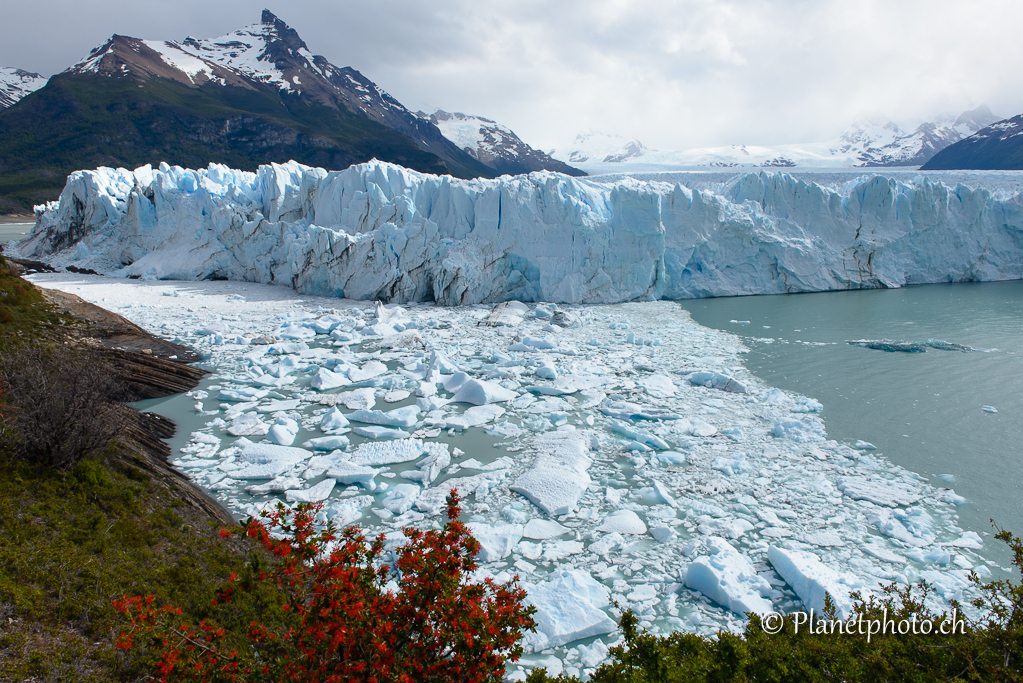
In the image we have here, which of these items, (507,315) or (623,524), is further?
(507,315)

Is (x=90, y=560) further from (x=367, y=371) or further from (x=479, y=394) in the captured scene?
(x=367, y=371)

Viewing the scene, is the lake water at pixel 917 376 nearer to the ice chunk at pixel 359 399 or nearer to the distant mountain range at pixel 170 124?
the ice chunk at pixel 359 399

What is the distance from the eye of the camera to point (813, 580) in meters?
3.74

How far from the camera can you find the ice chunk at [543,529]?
15.0 feet

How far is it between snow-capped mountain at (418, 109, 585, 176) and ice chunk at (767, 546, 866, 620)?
82.5 metres

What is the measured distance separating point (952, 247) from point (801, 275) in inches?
258

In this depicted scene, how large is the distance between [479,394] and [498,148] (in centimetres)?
Result: 9464

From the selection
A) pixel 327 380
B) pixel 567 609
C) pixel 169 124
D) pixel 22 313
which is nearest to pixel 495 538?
pixel 567 609

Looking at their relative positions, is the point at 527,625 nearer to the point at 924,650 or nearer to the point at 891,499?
the point at 924,650

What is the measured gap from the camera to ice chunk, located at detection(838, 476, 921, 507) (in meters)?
5.04

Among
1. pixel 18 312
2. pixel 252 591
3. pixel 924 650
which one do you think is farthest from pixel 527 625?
pixel 18 312

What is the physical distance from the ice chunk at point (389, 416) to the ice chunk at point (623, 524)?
3190 millimetres

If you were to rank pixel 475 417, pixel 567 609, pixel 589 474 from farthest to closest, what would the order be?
pixel 475 417, pixel 589 474, pixel 567 609

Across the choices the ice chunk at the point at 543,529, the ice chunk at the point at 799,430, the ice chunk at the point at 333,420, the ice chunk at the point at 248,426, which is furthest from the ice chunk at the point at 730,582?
the ice chunk at the point at 248,426
